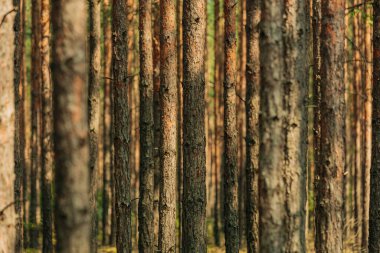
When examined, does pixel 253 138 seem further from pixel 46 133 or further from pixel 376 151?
pixel 46 133

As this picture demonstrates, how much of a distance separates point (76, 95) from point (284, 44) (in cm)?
279

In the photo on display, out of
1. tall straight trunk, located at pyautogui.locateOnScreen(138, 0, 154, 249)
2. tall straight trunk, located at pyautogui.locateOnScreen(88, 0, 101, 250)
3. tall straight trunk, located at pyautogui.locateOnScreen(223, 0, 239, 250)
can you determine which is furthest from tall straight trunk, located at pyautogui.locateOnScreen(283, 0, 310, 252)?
tall straight trunk, located at pyautogui.locateOnScreen(138, 0, 154, 249)

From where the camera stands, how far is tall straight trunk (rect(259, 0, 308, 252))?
7371 millimetres

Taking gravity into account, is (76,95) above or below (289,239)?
above

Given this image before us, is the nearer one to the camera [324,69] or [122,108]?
[324,69]

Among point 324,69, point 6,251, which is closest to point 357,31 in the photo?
point 324,69

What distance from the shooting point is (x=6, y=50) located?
754cm

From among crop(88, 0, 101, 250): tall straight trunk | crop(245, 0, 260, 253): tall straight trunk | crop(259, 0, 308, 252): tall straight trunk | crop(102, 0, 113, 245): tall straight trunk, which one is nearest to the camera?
crop(259, 0, 308, 252): tall straight trunk

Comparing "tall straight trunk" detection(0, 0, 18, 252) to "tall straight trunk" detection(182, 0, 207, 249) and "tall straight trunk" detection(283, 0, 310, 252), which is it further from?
"tall straight trunk" detection(182, 0, 207, 249)

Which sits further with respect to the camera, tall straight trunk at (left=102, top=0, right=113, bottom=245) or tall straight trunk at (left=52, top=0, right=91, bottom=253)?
tall straight trunk at (left=102, top=0, right=113, bottom=245)

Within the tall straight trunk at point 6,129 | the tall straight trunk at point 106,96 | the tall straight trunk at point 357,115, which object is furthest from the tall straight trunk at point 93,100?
the tall straight trunk at point 357,115

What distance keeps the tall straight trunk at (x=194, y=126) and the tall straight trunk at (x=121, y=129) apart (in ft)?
3.56

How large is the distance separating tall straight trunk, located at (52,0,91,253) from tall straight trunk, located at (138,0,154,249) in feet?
24.5

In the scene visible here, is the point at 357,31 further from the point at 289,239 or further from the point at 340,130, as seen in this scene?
the point at 289,239
